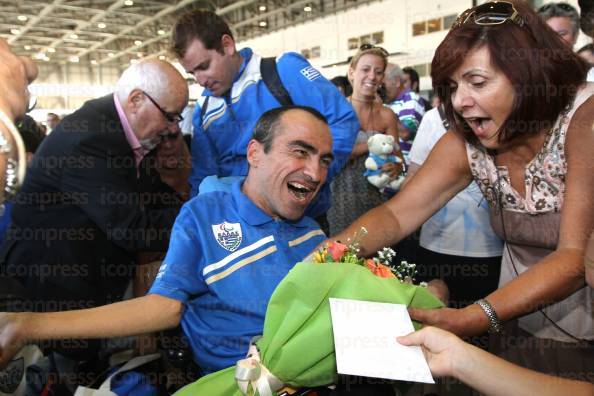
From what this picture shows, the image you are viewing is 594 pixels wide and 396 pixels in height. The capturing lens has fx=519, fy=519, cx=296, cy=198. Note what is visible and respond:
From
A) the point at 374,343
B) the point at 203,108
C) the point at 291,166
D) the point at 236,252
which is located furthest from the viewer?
the point at 203,108

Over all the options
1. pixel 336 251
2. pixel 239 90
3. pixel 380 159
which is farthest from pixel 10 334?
pixel 380 159

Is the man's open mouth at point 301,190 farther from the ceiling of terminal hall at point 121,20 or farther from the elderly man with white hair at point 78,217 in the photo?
the ceiling of terminal hall at point 121,20

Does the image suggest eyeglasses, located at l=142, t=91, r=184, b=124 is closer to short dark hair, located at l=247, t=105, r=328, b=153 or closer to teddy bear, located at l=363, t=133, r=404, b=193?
short dark hair, located at l=247, t=105, r=328, b=153

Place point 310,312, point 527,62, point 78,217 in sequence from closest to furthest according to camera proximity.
Answer: point 310,312
point 527,62
point 78,217

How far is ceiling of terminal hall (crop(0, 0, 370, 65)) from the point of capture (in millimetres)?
20844

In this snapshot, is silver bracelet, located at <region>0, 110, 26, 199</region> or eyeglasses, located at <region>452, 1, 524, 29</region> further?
eyeglasses, located at <region>452, 1, 524, 29</region>

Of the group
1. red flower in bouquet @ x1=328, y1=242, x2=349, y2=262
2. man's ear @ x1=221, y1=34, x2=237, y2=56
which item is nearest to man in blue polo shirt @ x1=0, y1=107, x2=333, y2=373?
red flower in bouquet @ x1=328, y1=242, x2=349, y2=262

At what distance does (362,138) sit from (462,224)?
50.0 inches

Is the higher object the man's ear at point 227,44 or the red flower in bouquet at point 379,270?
the man's ear at point 227,44

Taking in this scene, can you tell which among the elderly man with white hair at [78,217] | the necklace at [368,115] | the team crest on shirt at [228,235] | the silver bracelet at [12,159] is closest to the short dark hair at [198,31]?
the elderly man with white hair at [78,217]

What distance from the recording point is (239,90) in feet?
9.53

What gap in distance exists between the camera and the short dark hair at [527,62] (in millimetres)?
1629

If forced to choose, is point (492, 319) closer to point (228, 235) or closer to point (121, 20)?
point (228, 235)

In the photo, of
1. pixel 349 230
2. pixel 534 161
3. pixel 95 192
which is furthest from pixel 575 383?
pixel 95 192
